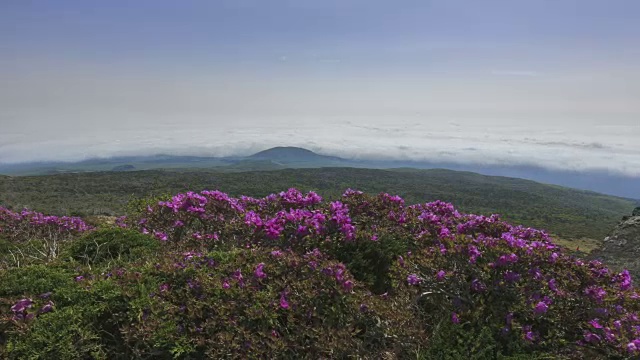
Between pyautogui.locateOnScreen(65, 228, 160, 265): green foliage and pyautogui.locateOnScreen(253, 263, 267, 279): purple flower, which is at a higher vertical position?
pyautogui.locateOnScreen(253, 263, 267, 279): purple flower

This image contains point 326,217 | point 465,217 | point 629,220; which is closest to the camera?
point 326,217

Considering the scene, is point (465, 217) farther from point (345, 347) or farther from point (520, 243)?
point (345, 347)

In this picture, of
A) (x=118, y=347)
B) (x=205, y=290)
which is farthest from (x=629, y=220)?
(x=118, y=347)

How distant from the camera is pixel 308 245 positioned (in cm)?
584

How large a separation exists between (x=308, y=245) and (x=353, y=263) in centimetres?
70

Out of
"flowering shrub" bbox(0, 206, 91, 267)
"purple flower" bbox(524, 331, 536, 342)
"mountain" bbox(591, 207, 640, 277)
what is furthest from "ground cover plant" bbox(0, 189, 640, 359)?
"flowering shrub" bbox(0, 206, 91, 267)

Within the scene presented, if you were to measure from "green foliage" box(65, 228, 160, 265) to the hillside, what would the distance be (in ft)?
55.1

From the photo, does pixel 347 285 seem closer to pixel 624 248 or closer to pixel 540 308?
pixel 540 308

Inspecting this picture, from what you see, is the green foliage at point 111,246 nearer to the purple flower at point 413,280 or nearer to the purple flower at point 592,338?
the purple flower at point 413,280

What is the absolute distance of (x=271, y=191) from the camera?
8056 centimetres

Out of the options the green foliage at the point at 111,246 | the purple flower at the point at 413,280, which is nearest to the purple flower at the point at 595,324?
the purple flower at the point at 413,280

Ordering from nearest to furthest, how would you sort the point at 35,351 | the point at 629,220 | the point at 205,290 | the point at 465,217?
the point at 35,351
the point at 205,290
the point at 465,217
the point at 629,220

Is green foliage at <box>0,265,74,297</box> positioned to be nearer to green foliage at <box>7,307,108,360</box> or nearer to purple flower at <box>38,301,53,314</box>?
purple flower at <box>38,301,53,314</box>

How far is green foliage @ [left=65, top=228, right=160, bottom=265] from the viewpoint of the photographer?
6.72 meters
